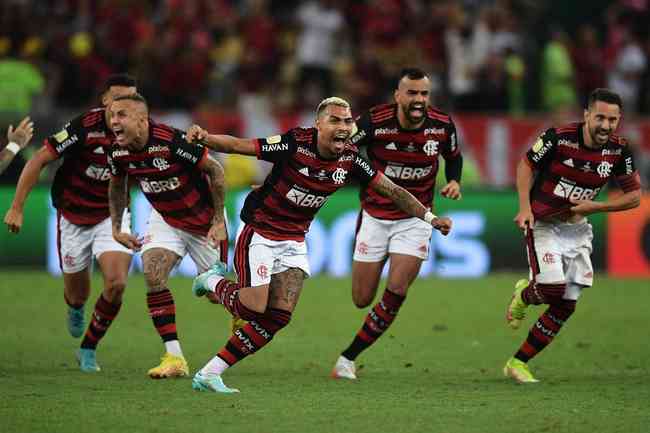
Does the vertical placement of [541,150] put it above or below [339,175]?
above

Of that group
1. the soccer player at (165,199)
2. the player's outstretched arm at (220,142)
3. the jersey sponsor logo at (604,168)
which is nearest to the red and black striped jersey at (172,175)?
the soccer player at (165,199)

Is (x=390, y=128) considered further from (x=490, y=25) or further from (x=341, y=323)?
(x=490, y=25)

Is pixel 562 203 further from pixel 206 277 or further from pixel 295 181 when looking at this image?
pixel 206 277

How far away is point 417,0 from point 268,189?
14.1 meters

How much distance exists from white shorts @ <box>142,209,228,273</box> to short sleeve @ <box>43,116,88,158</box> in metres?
0.88

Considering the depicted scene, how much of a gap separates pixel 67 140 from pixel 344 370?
305 cm

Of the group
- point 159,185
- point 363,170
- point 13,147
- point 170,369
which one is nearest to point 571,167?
point 363,170

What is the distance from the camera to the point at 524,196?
1052cm

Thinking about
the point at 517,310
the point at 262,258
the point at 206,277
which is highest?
the point at 262,258

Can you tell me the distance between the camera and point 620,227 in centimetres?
1917

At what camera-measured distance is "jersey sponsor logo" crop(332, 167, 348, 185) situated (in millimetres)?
9867

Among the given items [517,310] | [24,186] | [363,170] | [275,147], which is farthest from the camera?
[517,310]

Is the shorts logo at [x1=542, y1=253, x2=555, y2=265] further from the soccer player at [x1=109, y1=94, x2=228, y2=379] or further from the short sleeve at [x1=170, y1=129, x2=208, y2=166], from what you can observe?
the short sleeve at [x1=170, y1=129, x2=208, y2=166]

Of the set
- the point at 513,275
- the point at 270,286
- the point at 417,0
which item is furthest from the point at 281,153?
the point at 417,0
